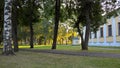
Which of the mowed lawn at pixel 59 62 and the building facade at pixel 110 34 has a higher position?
the building facade at pixel 110 34

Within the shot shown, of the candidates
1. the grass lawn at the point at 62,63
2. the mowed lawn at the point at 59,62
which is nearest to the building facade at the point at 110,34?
the mowed lawn at the point at 59,62

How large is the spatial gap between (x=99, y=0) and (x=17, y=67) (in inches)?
734

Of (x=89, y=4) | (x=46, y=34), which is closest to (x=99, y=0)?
(x=89, y=4)

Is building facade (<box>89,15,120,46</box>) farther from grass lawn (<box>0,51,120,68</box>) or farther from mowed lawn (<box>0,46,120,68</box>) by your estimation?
grass lawn (<box>0,51,120,68</box>)

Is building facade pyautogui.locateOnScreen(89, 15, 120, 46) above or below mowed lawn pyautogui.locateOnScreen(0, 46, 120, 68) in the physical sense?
above

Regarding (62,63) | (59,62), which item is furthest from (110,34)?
(62,63)

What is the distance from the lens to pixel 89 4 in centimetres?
2923

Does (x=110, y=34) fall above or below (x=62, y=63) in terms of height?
above

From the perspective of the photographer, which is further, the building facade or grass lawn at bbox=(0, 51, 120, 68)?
the building facade

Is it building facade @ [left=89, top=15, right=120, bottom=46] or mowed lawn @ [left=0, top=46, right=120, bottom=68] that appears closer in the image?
mowed lawn @ [left=0, top=46, right=120, bottom=68]

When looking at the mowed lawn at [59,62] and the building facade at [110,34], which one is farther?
the building facade at [110,34]

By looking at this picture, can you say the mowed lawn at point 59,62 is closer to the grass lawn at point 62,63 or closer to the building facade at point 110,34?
the grass lawn at point 62,63

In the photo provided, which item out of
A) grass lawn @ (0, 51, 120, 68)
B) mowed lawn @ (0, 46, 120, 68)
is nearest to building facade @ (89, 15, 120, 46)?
mowed lawn @ (0, 46, 120, 68)

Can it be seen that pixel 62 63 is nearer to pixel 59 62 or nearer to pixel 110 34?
pixel 59 62
